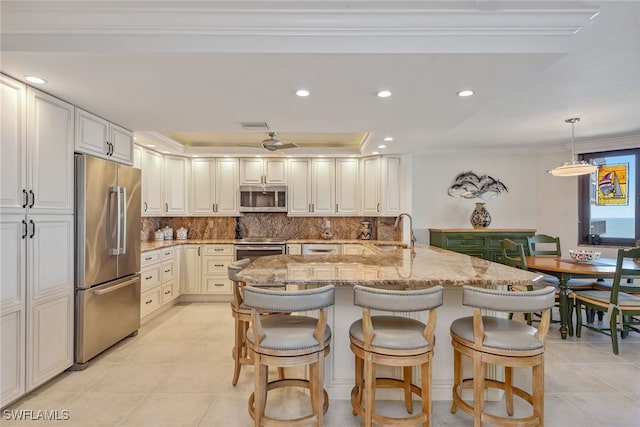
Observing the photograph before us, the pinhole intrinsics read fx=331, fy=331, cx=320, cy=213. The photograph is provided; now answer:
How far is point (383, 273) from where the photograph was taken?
88.1 inches

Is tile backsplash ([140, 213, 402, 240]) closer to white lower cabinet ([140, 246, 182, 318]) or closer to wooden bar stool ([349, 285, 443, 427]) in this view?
white lower cabinet ([140, 246, 182, 318])

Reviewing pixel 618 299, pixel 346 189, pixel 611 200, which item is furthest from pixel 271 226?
pixel 611 200

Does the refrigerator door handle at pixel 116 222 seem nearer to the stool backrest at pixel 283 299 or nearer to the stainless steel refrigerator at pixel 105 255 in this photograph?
the stainless steel refrigerator at pixel 105 255

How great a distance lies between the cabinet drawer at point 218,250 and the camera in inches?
202

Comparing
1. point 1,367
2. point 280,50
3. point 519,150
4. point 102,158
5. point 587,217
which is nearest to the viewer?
point 280,50

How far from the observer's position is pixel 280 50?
6.23ft

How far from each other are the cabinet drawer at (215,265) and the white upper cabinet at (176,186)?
90 cm

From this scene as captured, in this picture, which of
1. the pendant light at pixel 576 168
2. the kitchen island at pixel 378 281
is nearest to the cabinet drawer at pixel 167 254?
the kitchen island at pixel 378 281

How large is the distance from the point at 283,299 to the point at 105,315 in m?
2.26

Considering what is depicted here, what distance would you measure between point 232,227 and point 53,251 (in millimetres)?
3192

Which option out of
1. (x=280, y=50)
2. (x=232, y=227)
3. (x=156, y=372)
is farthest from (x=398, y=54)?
(x=232, y=227)

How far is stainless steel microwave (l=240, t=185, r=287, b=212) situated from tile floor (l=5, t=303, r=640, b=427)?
93.7 inches

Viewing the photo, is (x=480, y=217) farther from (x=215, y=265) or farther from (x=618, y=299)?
(x=215, y=265)

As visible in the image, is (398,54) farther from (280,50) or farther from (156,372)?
(156,372)
